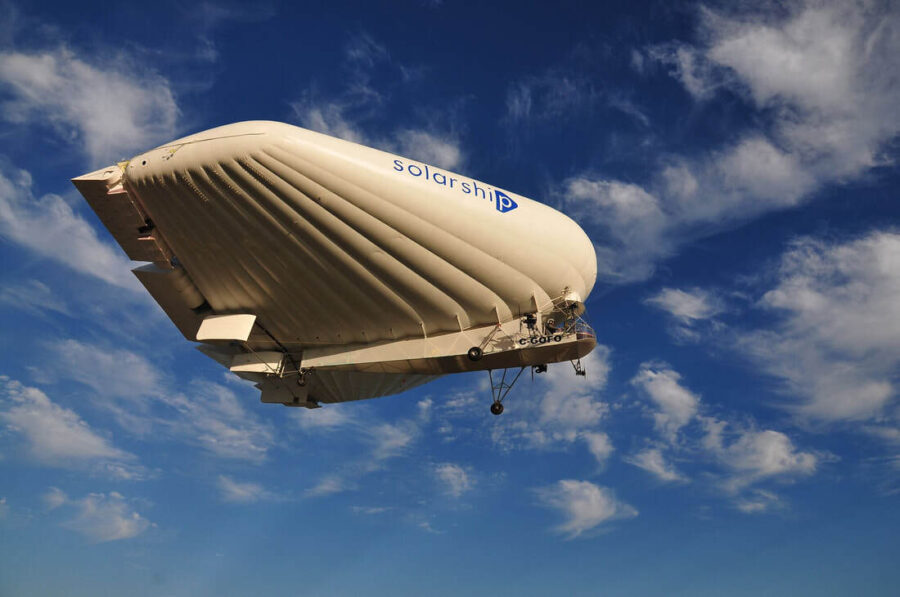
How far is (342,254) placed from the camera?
99.2 feet

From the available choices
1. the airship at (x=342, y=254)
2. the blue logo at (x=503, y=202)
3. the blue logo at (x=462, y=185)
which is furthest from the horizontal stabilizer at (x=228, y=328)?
the blue logo at (x=503, y=202)

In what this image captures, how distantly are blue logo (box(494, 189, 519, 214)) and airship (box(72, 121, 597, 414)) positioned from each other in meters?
0.13

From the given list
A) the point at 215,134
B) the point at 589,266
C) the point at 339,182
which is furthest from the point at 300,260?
the point at 589,266

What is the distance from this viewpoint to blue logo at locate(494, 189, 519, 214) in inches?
1234

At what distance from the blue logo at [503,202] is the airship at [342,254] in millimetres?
125

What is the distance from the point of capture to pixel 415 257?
3025cm

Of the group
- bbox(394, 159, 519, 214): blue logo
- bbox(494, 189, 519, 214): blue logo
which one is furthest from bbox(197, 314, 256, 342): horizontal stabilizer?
bbox(494, 189, 519, 214): blue logo

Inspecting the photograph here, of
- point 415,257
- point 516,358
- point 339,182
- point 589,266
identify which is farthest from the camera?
point 589,266

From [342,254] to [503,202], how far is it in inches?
311

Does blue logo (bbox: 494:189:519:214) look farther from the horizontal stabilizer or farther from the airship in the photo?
the horizontal stabilizer

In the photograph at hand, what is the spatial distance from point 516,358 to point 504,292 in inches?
130

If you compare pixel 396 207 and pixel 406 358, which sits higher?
pixel 396 207

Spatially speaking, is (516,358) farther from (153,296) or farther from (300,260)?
(153,296)

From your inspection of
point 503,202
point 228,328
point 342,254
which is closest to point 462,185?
point 503,202
